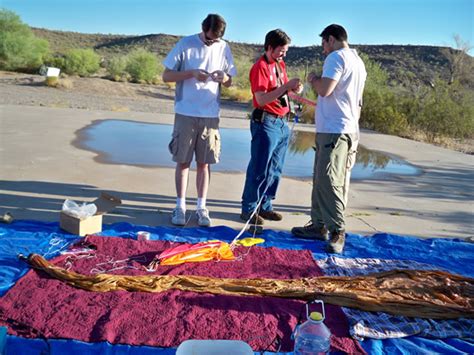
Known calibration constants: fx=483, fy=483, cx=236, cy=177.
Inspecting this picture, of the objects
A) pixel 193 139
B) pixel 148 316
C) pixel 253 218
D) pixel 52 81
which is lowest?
pixel 148 316

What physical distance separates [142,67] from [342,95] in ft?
96.3

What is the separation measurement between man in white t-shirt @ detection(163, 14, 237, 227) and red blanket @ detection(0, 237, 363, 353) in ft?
4.54

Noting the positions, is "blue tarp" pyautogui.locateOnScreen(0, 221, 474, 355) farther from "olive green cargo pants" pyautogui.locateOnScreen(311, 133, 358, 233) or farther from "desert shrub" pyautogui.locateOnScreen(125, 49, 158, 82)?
"desert shrub" pyautogui.locateOnScreen(125, 49, 158, 82)

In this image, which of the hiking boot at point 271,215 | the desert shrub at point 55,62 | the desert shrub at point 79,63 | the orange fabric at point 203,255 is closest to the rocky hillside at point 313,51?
the desert shrub at point 79,63

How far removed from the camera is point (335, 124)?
13.0 feet

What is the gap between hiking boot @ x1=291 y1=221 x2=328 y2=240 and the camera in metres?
4.34

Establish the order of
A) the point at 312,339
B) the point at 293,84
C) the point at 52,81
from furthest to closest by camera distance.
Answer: the point at 52,81
the point at 293,84
the point at 312,339

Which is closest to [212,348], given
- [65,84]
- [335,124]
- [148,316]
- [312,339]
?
[312,339]

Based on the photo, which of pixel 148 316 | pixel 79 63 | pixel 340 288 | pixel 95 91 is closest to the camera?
pixel 148 316

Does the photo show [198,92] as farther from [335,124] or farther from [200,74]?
[335,124]

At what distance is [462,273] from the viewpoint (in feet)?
12.5

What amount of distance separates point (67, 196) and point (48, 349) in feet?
10.1

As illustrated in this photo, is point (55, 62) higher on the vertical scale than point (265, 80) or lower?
higher

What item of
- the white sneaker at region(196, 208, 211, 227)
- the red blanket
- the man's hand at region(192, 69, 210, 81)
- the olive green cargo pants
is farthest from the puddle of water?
the red blanket
